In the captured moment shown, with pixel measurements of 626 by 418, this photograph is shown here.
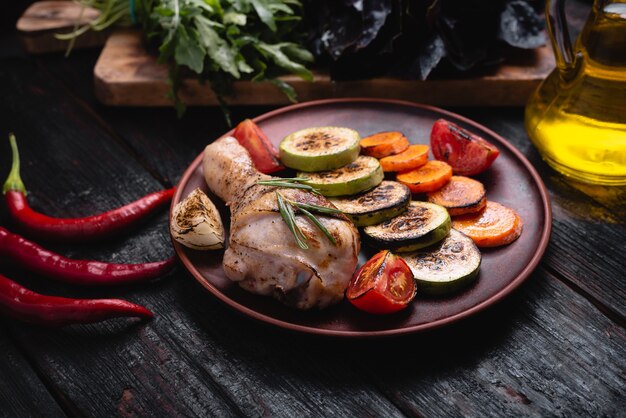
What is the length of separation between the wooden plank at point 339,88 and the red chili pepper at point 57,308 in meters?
1.42

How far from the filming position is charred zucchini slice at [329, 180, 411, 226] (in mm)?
2156

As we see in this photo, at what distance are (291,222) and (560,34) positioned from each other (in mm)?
1420

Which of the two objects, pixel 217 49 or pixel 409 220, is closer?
pixel 409 220

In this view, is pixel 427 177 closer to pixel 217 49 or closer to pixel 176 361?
pixel 176 361

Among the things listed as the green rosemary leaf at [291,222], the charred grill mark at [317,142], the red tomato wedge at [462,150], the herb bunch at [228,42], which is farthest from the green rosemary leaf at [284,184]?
the herb bunch at [228,42]

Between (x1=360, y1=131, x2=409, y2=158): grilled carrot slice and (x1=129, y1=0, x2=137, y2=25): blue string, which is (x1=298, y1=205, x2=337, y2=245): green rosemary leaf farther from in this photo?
(x1=129, y1=0, x2=137, y2=25): blue string

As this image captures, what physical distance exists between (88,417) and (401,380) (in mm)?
952

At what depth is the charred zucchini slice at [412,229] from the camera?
2062mm

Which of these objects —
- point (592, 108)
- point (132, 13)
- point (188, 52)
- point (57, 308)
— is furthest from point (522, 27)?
point (57, 308)

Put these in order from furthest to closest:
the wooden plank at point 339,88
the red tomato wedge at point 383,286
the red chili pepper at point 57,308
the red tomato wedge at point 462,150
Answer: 1. the wooden plank at point 339,88
2. the red tomato wedge at point 462,150
3. the red chili pepper at point 57,308
4. the red tomato wedge at point 383,286

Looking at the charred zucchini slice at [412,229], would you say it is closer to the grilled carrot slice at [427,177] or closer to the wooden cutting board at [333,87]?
the grilled carrot slice at [427,177]

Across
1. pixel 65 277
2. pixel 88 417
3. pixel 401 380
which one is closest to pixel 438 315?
pixel 401 380

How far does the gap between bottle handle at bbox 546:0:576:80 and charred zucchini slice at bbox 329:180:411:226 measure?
882mm

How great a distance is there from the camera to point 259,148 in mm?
2527
